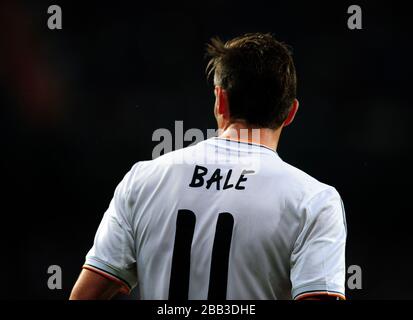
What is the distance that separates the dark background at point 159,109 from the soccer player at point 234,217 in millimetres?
4123

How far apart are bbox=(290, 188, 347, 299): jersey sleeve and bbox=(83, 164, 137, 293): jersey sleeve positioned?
1.44 ft

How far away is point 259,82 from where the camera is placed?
1792 millimetres

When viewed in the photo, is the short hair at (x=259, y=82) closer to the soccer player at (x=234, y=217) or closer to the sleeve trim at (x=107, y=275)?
the soccer player at (x=234, y=217)

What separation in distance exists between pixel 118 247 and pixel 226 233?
1.02ft

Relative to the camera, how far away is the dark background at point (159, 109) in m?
5.87


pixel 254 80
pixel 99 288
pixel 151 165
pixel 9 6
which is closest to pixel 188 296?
pixel 99 288

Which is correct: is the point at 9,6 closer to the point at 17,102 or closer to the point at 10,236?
the point at 17,102

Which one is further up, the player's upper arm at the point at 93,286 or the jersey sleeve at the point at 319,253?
the jersey sleeve at the point at 319,253

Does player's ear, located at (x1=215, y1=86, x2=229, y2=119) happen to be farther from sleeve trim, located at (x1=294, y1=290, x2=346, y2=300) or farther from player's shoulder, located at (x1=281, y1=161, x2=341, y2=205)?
sleeve trim, located at (x1=294, y1=290, x2=346, y2=300)

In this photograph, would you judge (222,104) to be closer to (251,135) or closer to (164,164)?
(251,135)

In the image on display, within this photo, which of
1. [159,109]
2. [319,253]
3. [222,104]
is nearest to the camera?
[319,253]

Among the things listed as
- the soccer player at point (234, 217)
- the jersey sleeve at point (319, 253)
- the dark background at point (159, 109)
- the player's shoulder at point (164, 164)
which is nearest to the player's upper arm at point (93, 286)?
the soccer player at point (234, 217)

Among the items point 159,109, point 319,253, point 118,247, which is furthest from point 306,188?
point 159,109

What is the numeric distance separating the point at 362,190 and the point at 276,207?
182 inches
